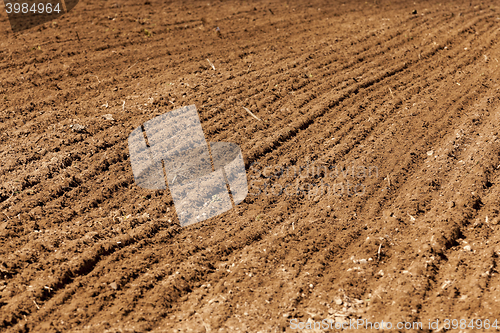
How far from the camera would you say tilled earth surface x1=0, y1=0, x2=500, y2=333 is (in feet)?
12.0

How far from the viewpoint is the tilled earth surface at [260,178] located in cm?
367

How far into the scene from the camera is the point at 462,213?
4324mm

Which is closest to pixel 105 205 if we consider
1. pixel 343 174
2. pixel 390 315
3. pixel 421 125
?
pixel 343 174

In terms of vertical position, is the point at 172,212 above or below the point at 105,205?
below

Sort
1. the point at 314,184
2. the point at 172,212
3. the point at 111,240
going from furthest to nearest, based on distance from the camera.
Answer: the point at 314,184, the point at 172,212, the point at 111,240

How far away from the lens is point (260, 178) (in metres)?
5.20

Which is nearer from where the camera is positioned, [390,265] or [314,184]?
[390,265]

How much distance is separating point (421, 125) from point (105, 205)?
5.07 meters

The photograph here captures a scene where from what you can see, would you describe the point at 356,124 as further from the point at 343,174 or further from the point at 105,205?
the point at 105,205

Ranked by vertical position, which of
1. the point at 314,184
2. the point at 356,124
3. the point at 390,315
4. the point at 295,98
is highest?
the point at 295,98

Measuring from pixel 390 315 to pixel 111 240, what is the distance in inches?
126

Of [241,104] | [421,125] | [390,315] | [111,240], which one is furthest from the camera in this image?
[241,104]

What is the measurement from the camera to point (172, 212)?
473 centimetres

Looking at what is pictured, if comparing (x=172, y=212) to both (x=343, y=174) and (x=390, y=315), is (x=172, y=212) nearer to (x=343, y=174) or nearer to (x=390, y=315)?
(x=343, y=174)
